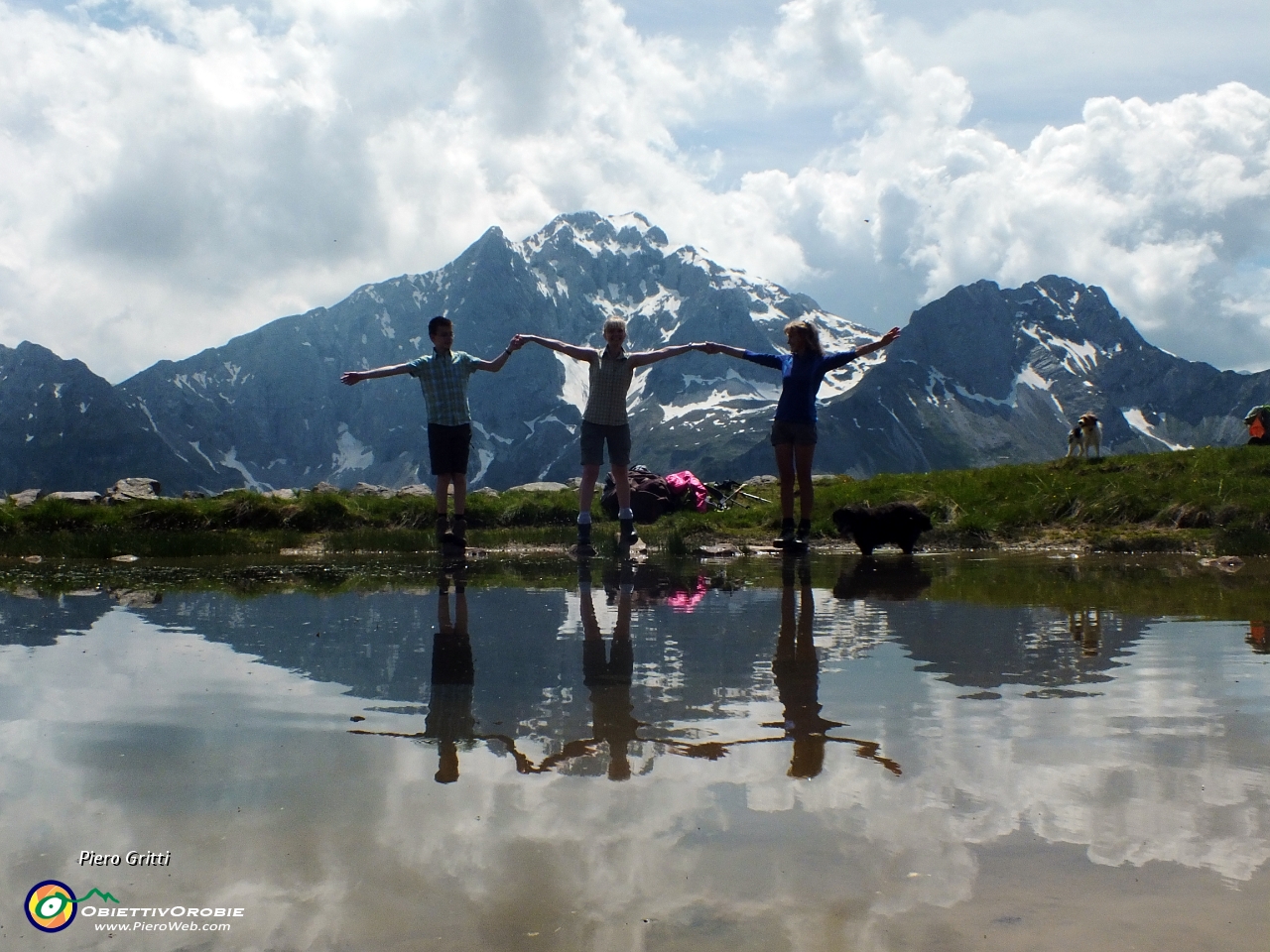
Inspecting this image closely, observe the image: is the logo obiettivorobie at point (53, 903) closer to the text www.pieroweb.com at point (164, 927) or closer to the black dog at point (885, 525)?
the text www.pieroweb.com at point (164, 927)

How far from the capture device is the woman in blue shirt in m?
11.7

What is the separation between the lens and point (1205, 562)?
9992mm

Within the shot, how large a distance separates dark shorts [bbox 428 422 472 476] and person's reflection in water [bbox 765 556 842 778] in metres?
5.41

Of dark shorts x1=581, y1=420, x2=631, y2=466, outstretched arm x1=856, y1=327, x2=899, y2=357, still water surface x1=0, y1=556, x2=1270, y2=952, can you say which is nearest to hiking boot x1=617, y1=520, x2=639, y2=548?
dark shorts x1=581, y1=420, x2=631, y2=466

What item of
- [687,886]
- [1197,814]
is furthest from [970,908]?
[1197,814]

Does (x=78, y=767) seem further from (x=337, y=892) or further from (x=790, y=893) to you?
(x=790, y=893)

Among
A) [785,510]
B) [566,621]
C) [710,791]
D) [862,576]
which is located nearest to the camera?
[710,791]

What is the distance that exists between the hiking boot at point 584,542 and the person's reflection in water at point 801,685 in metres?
4.15

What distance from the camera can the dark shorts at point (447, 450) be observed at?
1188cm

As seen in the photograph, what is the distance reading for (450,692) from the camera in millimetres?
4492

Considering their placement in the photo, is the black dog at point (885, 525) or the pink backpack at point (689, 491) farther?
the pink backpack at point (689, 491)

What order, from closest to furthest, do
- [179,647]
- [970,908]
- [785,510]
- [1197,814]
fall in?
→ [970,908] < [1197,814] < [179,647] < [785,510]

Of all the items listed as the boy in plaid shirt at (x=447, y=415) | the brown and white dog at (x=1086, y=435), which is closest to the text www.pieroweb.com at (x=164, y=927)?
the boy in plaid shirt at (x=447, y=415)

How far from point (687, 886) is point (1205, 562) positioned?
30.2 feet
